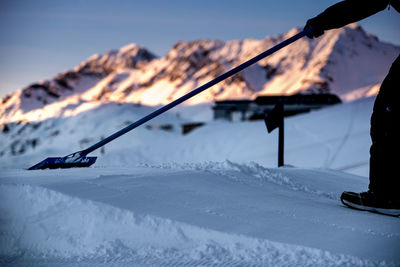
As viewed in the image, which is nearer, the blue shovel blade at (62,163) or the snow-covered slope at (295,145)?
the blue shovel blade at (62,163)

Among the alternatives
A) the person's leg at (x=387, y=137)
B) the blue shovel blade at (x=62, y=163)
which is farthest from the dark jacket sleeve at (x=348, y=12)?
the blue shovel blade at (x=62, y=163)

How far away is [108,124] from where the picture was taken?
182 ft

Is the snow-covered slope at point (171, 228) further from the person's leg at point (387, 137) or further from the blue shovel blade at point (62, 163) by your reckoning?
the blue shovel blade at point (62, 163)

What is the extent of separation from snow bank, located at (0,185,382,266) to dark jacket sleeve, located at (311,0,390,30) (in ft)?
5.28

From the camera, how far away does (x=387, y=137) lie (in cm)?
235

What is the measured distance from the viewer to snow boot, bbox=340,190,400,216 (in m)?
2.32

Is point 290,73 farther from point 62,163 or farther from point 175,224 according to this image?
point 175,224

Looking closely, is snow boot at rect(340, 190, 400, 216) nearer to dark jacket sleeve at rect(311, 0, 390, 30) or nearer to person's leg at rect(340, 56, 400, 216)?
person's leg at rect(340, 56, 400, 216)

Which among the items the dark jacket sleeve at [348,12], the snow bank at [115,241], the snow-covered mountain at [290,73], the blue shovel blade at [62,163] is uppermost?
the snow-covered mountain at [290,73]

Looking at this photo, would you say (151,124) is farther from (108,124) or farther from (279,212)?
(279,212)

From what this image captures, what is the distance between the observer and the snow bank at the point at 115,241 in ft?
5.69

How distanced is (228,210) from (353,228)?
2.17ft

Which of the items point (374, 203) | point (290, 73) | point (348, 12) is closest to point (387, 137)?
point (374, 203)

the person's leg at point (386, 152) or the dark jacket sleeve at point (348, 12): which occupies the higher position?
the dark jacket sleeve at point (348, 12)
